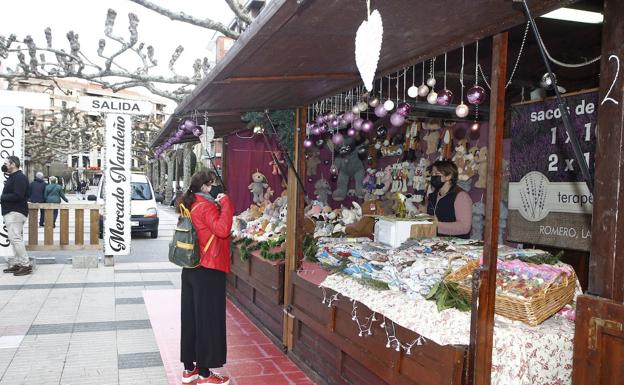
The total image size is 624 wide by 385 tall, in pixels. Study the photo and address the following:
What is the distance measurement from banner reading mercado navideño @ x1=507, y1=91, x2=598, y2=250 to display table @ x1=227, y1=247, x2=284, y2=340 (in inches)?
→ 101

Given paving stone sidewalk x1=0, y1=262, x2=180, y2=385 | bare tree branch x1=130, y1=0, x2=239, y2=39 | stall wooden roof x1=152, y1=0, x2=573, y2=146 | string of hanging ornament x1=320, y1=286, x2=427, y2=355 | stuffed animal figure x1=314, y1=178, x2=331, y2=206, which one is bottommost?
paving stone sidewalk x1=0, y1=262, x2=180, y2=385

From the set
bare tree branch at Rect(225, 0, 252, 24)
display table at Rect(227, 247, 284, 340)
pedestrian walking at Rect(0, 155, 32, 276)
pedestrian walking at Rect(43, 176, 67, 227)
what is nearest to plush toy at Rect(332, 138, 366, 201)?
display table at Rect(227, 247, 284, 340)

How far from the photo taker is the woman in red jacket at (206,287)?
3.94 metres

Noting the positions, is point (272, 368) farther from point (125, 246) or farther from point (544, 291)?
point (125, 246)

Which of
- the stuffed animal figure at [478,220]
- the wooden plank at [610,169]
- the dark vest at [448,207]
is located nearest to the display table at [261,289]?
the dark vest at [448,207]

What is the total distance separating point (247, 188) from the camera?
9.64 meters

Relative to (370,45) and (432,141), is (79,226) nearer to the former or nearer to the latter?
(432,141)

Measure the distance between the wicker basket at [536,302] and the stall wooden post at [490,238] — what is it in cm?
29

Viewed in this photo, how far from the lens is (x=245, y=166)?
9.47 metres

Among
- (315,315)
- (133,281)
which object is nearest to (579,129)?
(315,315)

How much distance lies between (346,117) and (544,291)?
3.81 m

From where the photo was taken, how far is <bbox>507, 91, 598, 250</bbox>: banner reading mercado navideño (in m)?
4.23

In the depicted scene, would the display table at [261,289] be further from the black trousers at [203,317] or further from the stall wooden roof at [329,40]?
the stall wooden roof at [329,40]

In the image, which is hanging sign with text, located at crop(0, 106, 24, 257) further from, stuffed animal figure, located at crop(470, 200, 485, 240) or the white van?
stuffed animal figure, located at crop(470, 200, 485, 240)
